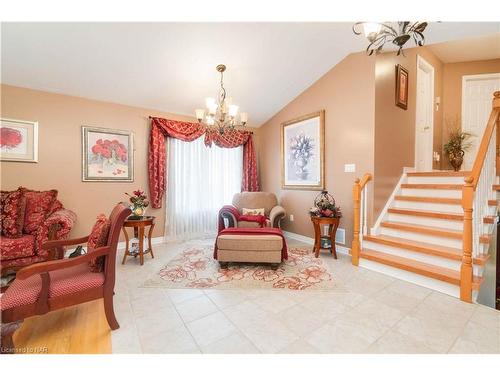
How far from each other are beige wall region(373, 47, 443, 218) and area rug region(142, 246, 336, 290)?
52.9 inches

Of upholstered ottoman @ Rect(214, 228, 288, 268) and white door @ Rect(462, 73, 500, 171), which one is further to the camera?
white door @ Rect(462, 73, 500, 171)

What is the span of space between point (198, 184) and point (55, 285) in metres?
3.04

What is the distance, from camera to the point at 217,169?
184 inches

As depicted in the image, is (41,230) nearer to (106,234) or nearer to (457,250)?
(106,234)

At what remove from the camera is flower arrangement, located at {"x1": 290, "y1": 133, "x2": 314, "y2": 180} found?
13.3 ft

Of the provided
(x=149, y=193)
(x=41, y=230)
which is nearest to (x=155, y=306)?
(x=41, y=230)

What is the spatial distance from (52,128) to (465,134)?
288 inches

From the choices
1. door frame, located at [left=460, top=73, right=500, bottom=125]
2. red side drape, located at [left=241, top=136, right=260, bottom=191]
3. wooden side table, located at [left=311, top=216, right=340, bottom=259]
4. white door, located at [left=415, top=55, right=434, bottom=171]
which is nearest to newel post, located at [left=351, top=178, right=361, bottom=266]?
wooden side table, located at [left=311, top=216, right=340, bottom=259]

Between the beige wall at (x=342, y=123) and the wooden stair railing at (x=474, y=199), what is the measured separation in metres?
1.12

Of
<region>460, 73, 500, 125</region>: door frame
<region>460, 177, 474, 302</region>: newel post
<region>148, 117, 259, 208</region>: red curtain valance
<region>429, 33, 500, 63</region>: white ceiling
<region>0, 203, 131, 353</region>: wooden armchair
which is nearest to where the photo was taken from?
<region>0, 203, 131, 353</region>: wooden armchair

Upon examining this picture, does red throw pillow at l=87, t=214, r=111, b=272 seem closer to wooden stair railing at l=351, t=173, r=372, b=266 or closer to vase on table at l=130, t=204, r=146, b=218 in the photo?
vase on table at l=130, t=204, r=146, b=218

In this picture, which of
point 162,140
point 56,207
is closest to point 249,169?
point 162,140

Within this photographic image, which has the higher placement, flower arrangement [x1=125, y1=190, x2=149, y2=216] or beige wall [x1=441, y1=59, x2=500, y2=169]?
beige wall [x1=441, y1=59, x2=500, y2=169]

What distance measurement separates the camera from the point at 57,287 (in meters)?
1.48
